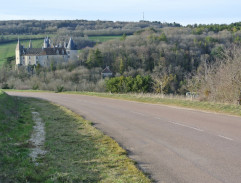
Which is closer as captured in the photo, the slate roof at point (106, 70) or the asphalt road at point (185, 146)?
the asphalt road at point (185, 146)

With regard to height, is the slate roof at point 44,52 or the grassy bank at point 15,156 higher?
the slate roof at point 44,52

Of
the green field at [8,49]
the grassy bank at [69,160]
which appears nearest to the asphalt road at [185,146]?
the grassy bank at [69,160]

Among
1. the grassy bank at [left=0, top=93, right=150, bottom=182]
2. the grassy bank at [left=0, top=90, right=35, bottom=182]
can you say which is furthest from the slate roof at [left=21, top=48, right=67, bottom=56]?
the grassy bank at [left=0, top=93, right=150, bottom=182]

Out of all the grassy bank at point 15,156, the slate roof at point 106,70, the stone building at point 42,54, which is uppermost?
the stone building at point 42,54

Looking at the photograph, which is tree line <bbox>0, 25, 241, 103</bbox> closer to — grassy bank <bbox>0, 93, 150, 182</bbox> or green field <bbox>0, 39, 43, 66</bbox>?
green field <bbox>0, 39, 43, 66</bbox>

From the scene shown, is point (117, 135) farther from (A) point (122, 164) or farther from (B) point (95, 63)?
(B) point (95, 63)

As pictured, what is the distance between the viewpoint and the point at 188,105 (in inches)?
888

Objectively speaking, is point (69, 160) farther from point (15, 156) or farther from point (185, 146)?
point (185, 146)

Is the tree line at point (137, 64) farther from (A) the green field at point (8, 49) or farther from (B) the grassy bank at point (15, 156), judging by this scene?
(B) the grassy bank at point (15, 156)

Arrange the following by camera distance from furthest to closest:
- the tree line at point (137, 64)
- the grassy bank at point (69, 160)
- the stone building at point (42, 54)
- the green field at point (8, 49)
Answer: the green field at point (8, 49) → the stone building at point (42, 54) → the tree line at point (137, 64) → the grassy bank at point (69, 160)

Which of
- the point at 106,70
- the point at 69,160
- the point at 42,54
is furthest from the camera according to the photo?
the point at 42,54

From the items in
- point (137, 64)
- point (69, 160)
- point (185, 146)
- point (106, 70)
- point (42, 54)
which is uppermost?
point (42, 54)

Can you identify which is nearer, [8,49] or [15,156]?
[15,156]

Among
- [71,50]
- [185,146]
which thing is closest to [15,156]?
[185,146]
